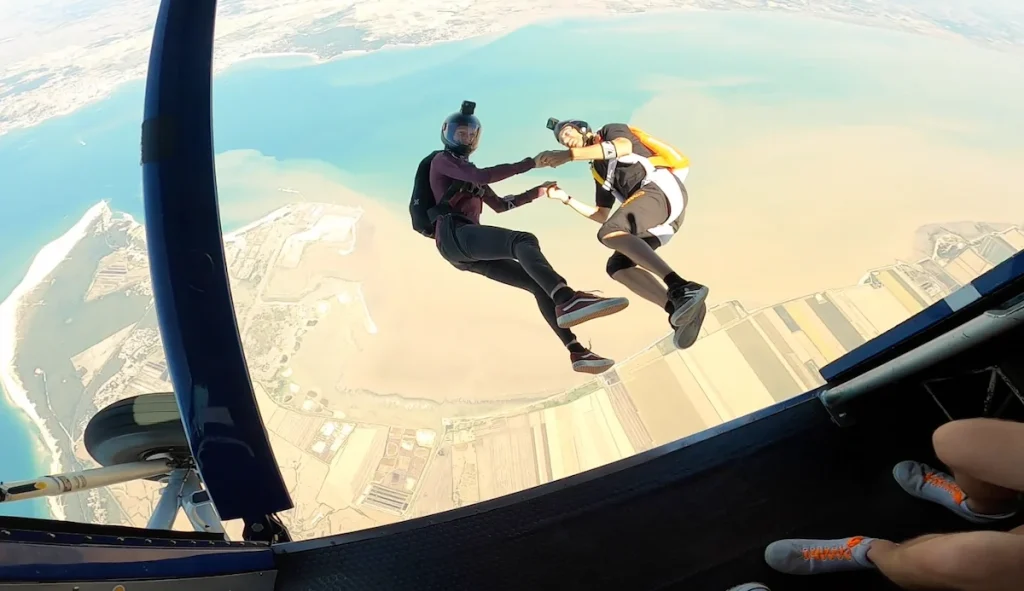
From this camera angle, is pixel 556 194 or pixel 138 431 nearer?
pixel 138 431

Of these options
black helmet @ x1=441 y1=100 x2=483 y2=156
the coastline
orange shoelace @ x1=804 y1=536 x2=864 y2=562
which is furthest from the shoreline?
orange shoelace @ x1=804 y1=536 x2=864 y2=562

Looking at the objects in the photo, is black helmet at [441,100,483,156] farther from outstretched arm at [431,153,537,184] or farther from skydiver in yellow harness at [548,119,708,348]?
skydiver in yellow harness at [548,119,708,348]

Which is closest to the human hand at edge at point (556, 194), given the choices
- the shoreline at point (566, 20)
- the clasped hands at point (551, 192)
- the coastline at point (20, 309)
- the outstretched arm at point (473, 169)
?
the clasped hands at point (551, 192)

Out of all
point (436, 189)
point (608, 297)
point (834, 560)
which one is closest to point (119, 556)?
point (834, 560)

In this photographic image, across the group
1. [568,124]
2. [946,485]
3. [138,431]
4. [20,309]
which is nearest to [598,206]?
[568,124]

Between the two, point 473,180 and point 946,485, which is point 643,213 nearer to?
point 473,180
